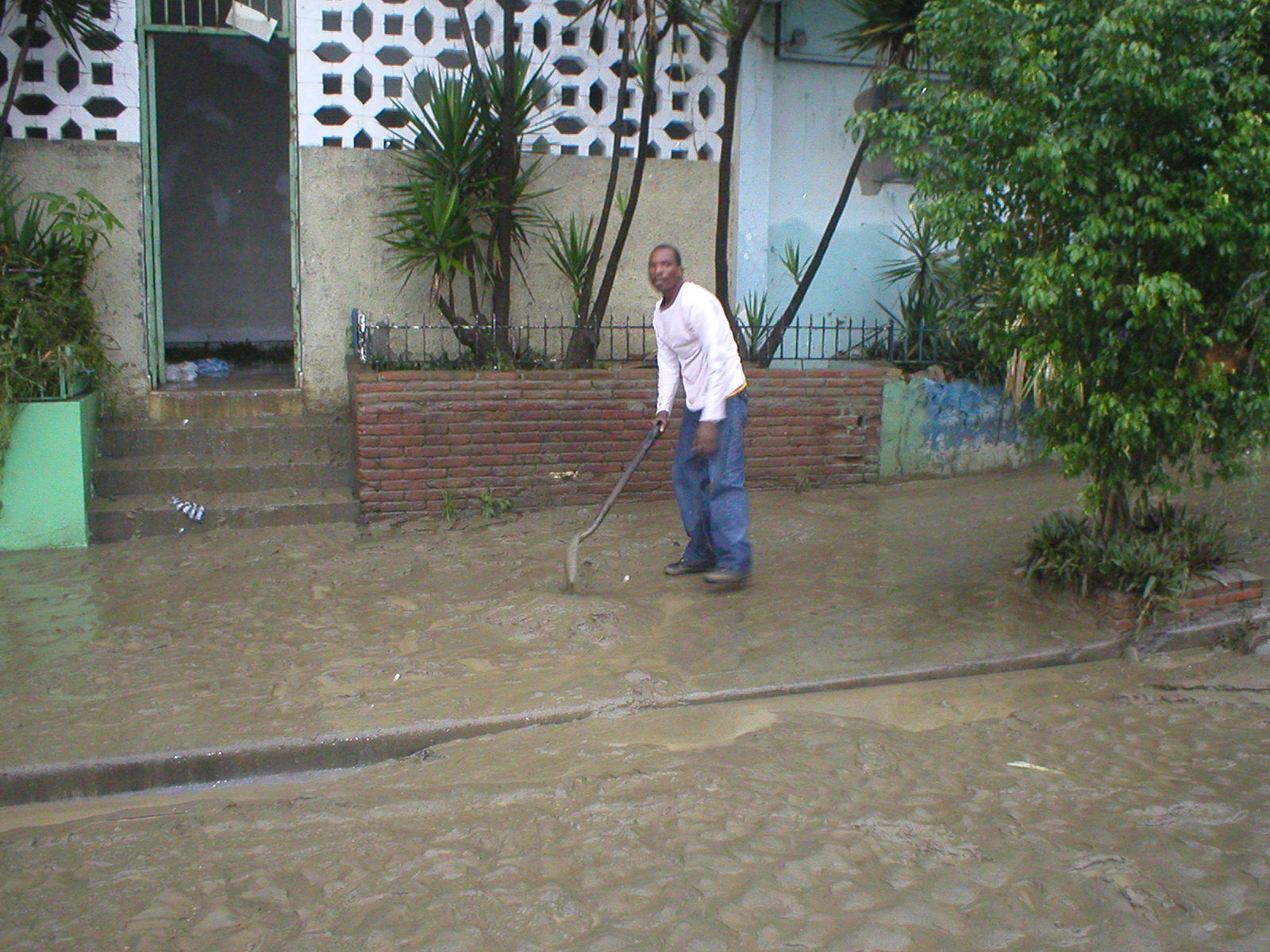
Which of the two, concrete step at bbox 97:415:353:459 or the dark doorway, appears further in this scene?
the dark doorway

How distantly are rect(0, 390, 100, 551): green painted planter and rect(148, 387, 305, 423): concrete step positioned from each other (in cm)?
110

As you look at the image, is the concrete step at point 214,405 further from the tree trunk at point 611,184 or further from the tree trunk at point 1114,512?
the tree trunk at point 1114,512

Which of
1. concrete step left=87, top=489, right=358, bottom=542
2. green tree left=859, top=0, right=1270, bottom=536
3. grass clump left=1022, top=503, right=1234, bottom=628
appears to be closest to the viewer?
green tree left=859, top=0, right=1270, bottom=536

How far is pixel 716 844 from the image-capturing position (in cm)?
376

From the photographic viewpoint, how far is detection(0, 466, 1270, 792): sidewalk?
15.4 ft

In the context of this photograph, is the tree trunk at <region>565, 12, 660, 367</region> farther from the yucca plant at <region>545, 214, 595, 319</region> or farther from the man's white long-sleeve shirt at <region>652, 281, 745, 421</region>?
the man's white long-sleeve shirt at <region>652, 281, 745, 421</region>

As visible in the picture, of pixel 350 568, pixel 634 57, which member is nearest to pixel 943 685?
pixel 350 568

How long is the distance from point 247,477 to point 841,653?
442 cm

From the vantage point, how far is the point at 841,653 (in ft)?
17.8

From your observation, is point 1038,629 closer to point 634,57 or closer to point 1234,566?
point 1234,566

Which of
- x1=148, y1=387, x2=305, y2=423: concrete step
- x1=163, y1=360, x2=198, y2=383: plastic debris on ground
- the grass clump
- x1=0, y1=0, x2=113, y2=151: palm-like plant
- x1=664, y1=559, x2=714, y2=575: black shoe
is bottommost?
x1=664, y1=559, x2=714, y2=575: black shoe

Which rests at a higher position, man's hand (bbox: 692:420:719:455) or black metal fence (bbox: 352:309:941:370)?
black metal fence (bbox: 352:309:941:370)

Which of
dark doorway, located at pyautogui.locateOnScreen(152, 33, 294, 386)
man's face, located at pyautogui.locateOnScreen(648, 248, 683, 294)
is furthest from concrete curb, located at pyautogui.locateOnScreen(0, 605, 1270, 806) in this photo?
dark doorway, located at pyautogui.locateOnScreen(152, 33, 294, 386)

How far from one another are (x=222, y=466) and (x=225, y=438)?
327 mm
